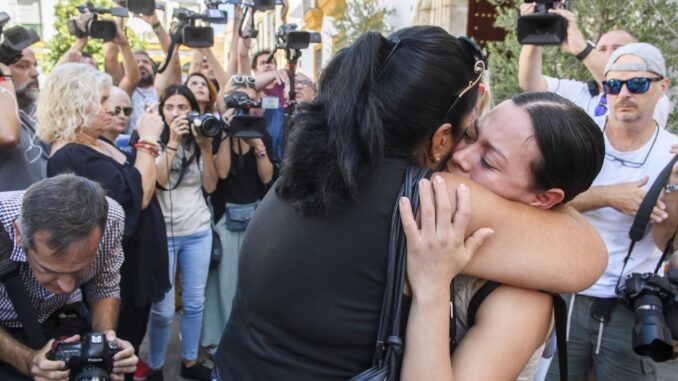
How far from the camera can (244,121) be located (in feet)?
13.2

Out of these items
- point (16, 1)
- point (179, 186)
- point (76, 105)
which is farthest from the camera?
point (16, 1)

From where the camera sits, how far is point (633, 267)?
8.93ft

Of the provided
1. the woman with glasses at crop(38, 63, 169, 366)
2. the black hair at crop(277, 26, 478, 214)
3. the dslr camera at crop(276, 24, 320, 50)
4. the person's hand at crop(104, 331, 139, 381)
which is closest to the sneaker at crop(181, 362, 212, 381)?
the woman with glasses at crop(38, 63, 169, 366)

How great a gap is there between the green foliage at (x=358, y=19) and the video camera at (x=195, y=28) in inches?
219

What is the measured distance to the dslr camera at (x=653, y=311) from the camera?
7.54 feet

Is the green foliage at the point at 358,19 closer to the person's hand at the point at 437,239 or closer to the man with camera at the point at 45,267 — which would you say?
the man with camera at the point at 45,267

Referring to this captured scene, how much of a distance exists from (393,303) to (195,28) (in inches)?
167

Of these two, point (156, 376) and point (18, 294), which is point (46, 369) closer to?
point (18, 294)

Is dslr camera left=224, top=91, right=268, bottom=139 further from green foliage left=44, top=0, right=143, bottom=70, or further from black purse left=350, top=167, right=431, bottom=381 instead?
green foliage left=44, top=0, right=143, bottom=70

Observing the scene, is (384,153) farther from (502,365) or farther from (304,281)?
(502,365)

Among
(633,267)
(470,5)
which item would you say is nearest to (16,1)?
(470,5)

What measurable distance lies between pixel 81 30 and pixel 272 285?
501cm

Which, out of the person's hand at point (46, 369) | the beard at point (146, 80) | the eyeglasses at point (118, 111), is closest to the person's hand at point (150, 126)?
the eyeglasses at point (118, 111)

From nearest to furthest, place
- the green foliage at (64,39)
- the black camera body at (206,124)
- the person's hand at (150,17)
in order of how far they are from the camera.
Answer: the black camera body at (206,124) < the person's hand at (150,17) < the green foliage at (64,39)
